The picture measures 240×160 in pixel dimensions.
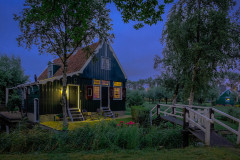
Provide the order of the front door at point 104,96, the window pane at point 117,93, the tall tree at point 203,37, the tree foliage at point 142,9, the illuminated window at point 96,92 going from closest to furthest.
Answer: the tree foliage at point 142,9, the tall tree at point 203,37, the illuminated window at point 96,92, the front door at point 104,96, the window pane at point 117,93

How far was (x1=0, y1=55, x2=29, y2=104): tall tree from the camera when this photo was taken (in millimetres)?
18566

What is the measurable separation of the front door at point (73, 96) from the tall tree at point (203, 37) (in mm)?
9189

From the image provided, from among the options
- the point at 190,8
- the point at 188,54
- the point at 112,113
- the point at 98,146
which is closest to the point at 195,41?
the point at 188,54

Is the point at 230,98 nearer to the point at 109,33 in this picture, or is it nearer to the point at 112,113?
the point at 112,113

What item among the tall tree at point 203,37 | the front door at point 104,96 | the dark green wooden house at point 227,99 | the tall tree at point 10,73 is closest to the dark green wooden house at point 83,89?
the front door at point 104,96

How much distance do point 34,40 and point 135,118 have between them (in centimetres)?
934

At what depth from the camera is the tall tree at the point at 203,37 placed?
11555mm

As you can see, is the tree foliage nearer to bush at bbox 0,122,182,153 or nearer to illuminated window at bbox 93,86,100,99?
bush at bbox 0,122,182,153

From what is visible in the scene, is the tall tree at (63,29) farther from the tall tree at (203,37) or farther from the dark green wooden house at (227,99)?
the dark green wooden house at (227,99)

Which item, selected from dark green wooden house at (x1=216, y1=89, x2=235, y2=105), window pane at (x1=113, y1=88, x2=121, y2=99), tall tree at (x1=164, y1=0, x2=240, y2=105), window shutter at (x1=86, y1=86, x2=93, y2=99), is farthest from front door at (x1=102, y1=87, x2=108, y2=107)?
dark green wooden house at (x1=216, y1=89, x2=235, y2=105)

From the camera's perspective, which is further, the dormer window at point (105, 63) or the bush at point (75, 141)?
the dormer window at point (105, 63)

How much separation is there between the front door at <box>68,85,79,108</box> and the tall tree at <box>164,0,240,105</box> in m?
9.19

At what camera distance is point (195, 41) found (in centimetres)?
1291

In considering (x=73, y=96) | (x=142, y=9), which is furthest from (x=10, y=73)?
(x=142, y=9)
